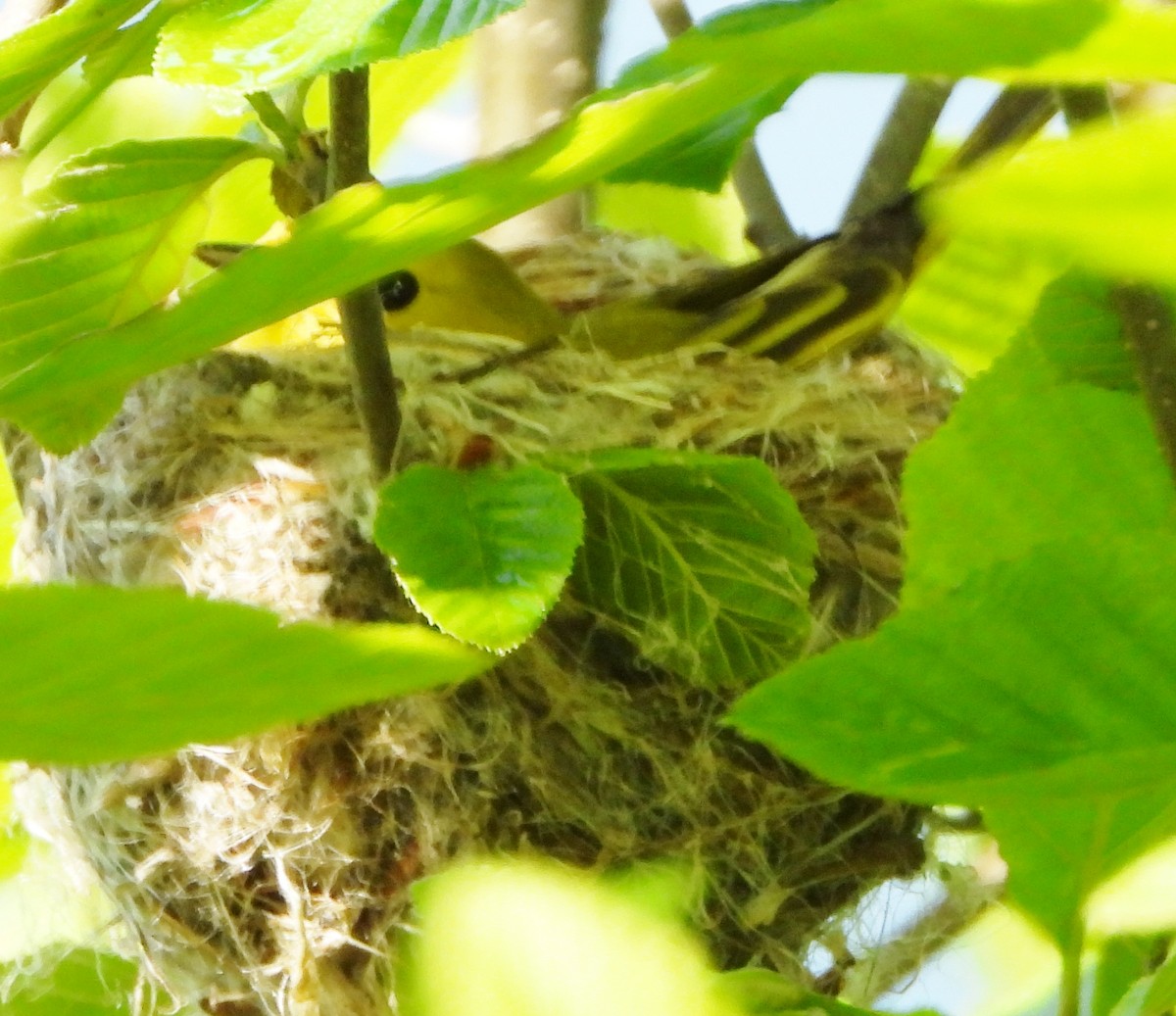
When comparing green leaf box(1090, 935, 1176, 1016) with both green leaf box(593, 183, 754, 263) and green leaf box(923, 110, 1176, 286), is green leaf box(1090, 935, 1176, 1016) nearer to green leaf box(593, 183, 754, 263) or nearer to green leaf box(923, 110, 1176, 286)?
green leaf box(923, 110, 1176, 286)

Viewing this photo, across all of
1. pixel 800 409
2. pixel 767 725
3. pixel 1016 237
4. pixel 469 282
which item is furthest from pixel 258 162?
pixel 1016 237

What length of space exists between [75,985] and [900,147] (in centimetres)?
109

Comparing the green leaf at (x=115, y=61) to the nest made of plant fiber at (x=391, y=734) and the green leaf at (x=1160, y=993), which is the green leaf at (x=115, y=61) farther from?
the green leaf at (x=1160, y=993)

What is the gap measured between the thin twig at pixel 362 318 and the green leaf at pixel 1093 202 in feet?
1.64

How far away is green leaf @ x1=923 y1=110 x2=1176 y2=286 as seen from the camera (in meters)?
0.20

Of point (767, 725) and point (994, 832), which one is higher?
point (767, 725)

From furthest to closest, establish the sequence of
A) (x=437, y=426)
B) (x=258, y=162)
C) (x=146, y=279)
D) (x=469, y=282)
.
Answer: (x=469, y=282) < (x=258, y=162) < (x=437, y=426) < (x=146, y=279)

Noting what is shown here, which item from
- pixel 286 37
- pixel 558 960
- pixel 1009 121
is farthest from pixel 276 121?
pixel 1009 121

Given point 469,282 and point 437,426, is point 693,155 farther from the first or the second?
point 469,282

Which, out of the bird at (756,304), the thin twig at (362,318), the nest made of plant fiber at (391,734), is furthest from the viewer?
the bird at (756,304)

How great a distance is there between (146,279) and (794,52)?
0.69m

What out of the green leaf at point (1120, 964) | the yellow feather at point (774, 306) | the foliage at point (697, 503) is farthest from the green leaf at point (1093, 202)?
the yellow feather at point (774, 306)

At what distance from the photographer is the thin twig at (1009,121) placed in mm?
1272

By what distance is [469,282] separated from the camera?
1.60 m
